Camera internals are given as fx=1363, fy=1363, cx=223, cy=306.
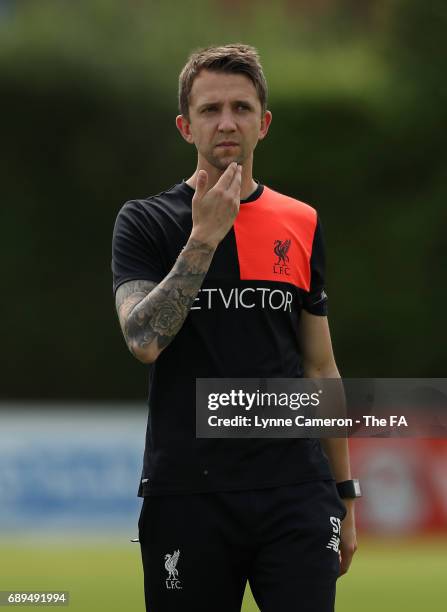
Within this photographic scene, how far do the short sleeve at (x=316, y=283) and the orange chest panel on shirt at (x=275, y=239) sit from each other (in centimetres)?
2

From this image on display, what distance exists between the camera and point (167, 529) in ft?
12.6

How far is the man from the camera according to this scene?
378 centimetres

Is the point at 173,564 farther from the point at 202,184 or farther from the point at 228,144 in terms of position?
the point at 228,144

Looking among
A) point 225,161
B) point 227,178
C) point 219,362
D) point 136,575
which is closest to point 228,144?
point 225,161

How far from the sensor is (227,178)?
3.79 m

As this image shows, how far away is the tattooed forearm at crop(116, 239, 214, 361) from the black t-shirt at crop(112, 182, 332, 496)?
6.3 inches

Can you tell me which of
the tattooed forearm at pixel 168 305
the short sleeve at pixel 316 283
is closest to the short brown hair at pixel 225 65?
the short sleeve at pixel 316 283

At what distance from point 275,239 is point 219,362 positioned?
1.43 ft

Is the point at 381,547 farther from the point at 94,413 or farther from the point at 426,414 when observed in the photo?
the point at 426,414

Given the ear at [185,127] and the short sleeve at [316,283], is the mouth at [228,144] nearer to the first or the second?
the ear at [185,127]

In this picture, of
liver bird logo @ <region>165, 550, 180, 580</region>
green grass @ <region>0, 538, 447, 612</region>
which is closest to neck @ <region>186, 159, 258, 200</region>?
liver bird logo @ <region>165, 550, 180, 580</region>

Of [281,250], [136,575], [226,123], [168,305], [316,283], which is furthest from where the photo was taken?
[136,575]

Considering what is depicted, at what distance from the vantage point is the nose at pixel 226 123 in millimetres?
3902

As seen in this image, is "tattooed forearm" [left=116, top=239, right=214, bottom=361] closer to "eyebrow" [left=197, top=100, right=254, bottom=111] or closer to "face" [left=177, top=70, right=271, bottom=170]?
"face" [left=177, top=70, right=271, bottom=170]
